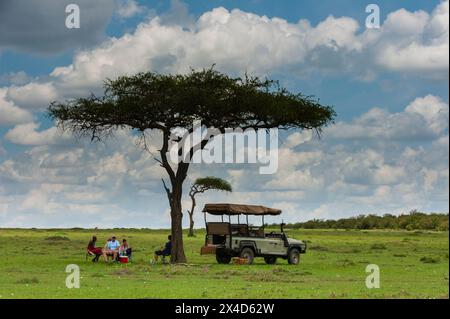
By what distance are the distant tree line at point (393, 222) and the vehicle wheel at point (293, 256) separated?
97.6m

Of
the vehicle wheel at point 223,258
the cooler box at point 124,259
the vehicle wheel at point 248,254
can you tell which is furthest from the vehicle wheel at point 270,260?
the cooler box at point 124,259

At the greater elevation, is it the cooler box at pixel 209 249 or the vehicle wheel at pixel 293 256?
the cooler box at pixel 209 249

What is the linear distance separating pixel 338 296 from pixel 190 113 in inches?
1007

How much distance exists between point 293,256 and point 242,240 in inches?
139

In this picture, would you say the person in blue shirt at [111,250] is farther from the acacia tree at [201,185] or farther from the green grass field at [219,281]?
the acacia tree at [201,185]

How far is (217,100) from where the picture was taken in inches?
1900

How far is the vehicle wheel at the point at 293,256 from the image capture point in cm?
4638

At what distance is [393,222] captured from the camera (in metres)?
157

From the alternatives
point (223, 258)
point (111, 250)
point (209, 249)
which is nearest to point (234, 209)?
point (209, 249)

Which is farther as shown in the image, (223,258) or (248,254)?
(223,258)

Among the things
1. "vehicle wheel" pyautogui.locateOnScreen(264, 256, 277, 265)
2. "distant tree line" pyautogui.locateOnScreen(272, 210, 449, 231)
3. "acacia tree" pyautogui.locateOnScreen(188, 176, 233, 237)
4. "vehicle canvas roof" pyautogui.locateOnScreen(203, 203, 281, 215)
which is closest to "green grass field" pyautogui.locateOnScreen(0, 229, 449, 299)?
"vehicle wheel" pyautogui.locateOnScreen(264, 256, 277, 265)

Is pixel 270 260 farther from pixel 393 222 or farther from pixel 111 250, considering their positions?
pixel 393 222

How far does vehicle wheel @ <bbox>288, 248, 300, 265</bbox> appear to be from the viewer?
152 ft
